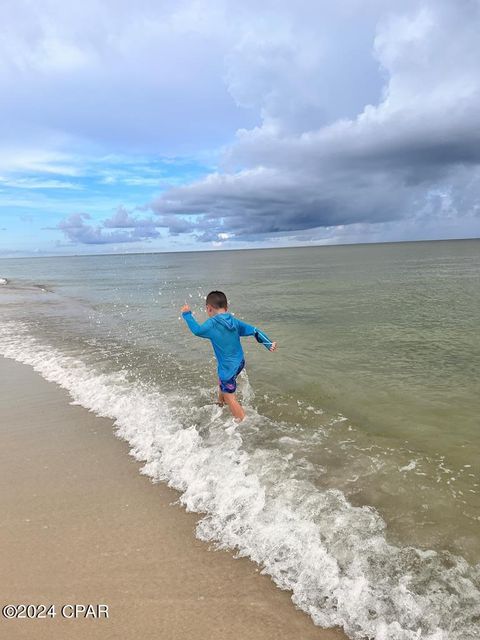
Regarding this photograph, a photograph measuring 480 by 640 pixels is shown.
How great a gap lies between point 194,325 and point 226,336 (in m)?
0.70

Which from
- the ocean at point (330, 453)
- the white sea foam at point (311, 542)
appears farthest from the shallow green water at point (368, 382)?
the white sea foam at point (311, 542)

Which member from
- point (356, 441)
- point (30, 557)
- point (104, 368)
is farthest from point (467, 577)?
point (104, 368)

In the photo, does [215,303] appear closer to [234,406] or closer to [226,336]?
[226,336]

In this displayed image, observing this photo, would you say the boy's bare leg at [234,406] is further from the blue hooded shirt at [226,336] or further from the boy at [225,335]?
the blue hooded shirt at [226,336]

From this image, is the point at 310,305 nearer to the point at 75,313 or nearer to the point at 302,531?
the point at 75,313

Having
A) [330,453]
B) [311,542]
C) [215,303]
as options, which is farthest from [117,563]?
[215,303]

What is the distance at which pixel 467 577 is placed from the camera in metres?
3.91

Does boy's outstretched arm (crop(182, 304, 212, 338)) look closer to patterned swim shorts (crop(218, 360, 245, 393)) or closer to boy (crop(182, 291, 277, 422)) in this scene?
boy (crop(182, 291, 277, 422))

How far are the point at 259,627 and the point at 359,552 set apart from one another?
1354 mm

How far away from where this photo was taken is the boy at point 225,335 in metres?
7.07

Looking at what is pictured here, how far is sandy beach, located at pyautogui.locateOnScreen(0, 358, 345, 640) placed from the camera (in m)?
3.47

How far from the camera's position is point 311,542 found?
438cm

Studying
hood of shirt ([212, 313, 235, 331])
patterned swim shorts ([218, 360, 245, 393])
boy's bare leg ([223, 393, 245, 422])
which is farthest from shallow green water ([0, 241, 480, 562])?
hood of shirt ([212, 313, 235, 331])

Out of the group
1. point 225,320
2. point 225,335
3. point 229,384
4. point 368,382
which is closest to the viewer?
point 225,320
